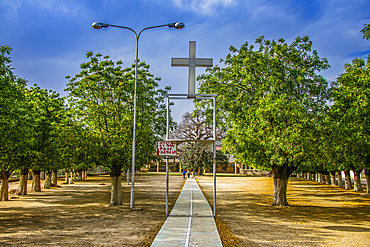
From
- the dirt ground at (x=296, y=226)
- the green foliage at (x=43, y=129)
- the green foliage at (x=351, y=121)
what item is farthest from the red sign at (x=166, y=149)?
the green foliage at (x=43, y=129)

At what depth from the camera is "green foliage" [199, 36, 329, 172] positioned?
15039 millimetres

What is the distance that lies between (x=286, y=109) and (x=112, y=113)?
10047 mm

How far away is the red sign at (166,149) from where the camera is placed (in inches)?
513

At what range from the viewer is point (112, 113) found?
1803 cm

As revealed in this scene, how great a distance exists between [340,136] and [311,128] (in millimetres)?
1524

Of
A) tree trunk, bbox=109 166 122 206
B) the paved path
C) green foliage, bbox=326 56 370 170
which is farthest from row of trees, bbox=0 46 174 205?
green foliage, bbox=326 56 370 170

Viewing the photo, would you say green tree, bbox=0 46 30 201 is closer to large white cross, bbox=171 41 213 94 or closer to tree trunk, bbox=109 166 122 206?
tree trunk, bbox=109 166 122 206

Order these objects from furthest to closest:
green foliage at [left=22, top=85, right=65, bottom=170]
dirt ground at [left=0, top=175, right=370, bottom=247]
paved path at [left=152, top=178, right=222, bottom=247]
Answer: green foliage at [left=22, top=85, right=65, bottom=170]
dirt ground at [left=0, top=175, right=370, bottom=247]
paved path at [left=152, top=178, right=222, bottom=247]

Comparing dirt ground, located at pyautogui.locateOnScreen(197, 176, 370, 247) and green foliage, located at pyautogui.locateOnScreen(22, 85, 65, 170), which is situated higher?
green foliage, located at pyautogui.locateOnScreen(22, 85, 65, 170)

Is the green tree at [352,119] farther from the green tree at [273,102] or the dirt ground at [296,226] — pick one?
the dirt ground at [296,226]

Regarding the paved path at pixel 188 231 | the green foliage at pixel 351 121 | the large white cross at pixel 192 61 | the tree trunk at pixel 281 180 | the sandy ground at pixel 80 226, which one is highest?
the large white cross at pixel 192 61

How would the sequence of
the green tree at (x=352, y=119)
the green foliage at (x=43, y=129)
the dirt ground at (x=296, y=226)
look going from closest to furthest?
the dirt ground at (x=296, y=226) < the green tree at (x=352, y=119) < the green foliage at (x=43, y=129)

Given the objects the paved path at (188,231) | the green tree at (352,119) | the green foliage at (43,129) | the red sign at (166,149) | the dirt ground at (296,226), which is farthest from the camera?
the green foliage at (43,129)

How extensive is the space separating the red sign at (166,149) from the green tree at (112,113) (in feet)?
15.0
